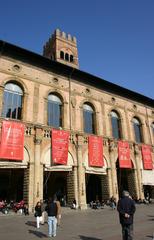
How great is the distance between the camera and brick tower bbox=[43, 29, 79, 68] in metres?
44.7

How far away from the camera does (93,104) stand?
2598cm

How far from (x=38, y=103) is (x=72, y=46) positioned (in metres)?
29.4

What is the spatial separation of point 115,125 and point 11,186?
13012 mm

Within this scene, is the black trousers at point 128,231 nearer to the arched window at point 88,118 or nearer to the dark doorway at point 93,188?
the arched window at point 88,118

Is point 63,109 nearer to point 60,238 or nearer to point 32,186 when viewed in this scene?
point 32,186

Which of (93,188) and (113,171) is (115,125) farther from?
(93,188)

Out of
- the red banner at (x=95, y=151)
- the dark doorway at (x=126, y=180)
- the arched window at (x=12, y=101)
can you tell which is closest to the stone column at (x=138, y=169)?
the dark doorway at (x=126, y=180)

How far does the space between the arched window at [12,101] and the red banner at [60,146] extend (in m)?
3.62

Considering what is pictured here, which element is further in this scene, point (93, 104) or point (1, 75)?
point (93, 104)

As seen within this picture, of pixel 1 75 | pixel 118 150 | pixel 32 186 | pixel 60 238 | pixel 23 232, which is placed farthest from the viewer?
pixel 118 150

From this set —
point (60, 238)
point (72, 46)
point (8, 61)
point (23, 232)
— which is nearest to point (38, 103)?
point (8, 61)

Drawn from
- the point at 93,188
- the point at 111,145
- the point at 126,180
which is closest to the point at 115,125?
the point at 111,145

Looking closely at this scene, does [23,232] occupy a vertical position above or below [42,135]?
below

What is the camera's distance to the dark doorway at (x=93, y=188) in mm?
26812
